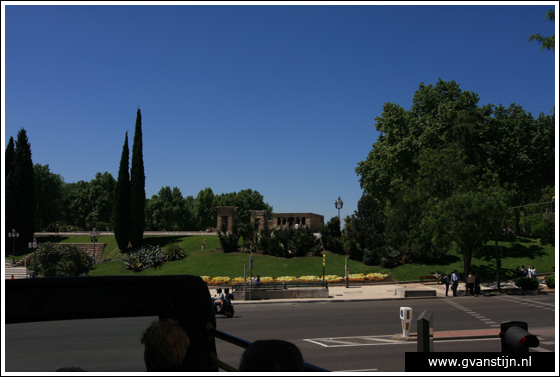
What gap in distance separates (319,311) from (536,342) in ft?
65.5

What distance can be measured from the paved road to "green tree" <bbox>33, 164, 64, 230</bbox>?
6442 cm

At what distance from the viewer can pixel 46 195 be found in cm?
7700

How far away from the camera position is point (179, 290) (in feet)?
9.68

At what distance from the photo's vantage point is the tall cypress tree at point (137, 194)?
51906mm

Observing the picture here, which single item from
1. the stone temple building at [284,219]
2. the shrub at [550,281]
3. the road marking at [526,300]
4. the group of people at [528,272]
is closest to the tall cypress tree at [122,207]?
the stone temple building at [284,219]

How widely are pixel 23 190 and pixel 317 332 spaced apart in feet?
169

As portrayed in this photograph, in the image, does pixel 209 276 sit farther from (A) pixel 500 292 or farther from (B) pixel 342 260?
(A) pixel 500 292

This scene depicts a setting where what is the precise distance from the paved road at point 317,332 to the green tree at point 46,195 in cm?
6442

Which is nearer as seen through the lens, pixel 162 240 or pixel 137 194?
pixel 137 194

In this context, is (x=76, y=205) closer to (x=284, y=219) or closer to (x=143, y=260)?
(x=284, y=219)

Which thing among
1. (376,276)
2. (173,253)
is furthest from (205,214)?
(376,276)

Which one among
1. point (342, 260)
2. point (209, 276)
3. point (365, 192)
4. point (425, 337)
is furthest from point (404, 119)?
point (425, 337)

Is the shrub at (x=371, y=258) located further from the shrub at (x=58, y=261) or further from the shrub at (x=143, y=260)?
the shrub at (x=58, y=261)

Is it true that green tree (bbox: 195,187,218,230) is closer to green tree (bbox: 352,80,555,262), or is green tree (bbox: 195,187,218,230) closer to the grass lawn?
the grass lawn
